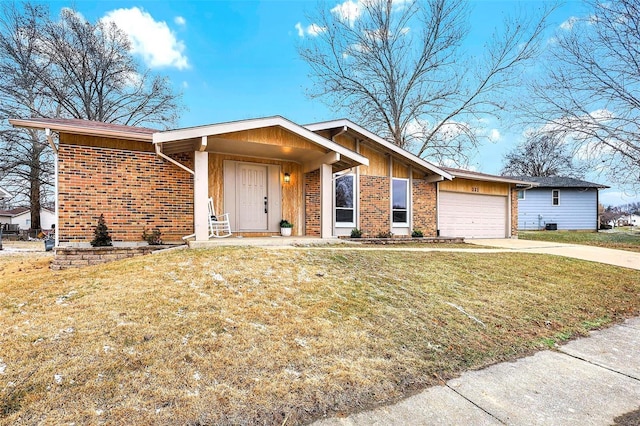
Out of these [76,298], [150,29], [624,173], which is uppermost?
[150,29]

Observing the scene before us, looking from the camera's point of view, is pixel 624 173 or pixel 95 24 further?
pixel 95 24

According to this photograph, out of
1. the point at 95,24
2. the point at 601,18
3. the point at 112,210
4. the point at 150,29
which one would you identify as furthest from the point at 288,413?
the point at 95,24

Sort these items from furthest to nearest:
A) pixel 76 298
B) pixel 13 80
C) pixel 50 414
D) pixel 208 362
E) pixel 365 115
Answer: pixel 365 115 → pixel 13 80 → pixel 76 298 → pixel 208 362 → pixel 50 414

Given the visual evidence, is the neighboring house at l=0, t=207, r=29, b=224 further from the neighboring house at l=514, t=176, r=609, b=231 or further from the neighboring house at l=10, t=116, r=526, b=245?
the neighboring house at l=514, t=176, r=609, b=231

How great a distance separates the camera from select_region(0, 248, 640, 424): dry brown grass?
7.55 feet

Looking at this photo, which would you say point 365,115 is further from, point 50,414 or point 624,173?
point 50,414

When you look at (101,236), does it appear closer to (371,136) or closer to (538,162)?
(371,136)

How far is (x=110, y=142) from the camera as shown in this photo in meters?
7.68

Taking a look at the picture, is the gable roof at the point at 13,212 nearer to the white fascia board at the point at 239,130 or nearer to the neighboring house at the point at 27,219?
the neighboring house at the point at 27,219

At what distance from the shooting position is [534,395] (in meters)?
2.68

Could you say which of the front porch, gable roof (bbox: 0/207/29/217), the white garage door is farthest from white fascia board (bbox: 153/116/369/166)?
gable roof (bbox: 0/207/29/217)

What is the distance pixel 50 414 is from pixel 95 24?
2599 cm

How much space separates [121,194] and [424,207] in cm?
1020

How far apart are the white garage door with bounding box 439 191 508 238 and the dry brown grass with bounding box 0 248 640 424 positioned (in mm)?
7581
